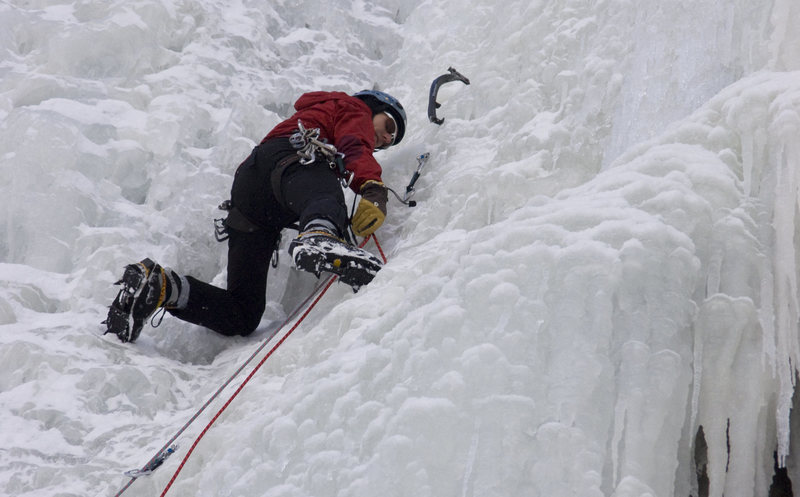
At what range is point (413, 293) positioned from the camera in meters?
2.04

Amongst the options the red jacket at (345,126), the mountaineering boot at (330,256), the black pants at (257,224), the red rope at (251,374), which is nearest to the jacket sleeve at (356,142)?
the red jacket at (345,126)

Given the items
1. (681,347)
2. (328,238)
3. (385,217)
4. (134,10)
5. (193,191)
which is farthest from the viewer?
(134,10)

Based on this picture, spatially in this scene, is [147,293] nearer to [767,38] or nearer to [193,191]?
[193,191]

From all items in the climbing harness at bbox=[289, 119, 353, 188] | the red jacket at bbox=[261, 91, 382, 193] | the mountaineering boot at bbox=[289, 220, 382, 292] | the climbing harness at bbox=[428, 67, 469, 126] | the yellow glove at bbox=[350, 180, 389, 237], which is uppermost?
the climbing harness at bbox=[428, 67, 469, 126]

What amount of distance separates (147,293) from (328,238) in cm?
80

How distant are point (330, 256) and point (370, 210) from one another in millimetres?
440

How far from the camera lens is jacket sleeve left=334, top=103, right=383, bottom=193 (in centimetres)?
309

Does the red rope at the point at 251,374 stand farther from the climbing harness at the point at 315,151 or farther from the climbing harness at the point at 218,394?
the climbing harness at the point at 315,151

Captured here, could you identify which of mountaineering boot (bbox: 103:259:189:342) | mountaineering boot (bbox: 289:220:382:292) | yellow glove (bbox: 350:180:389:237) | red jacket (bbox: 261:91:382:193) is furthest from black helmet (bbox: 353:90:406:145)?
mountaineering boot (bbox: 103:259:189:342)

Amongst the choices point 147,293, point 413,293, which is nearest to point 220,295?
point 147,293

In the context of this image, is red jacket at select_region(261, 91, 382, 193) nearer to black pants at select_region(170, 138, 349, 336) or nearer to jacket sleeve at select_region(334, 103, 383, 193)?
jacket sleeve at select_region(334, 103, 383, 193)

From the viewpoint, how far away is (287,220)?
10.8ft

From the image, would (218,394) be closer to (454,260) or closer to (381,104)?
(454,260)

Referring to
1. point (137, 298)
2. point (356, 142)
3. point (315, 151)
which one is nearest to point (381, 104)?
point (356, 142)
